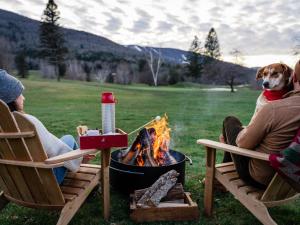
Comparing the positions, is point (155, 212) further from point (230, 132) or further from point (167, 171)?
point (230, 132)

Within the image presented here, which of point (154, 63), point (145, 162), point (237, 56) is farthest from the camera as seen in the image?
point (154, 63)

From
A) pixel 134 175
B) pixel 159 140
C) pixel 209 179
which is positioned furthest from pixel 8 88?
pixel 209 179

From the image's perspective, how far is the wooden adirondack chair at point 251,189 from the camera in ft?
9.82

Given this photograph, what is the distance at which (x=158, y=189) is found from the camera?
11.6ft

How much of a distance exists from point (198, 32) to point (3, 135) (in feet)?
206

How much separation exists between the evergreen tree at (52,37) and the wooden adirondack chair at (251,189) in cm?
4533

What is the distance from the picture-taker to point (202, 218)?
11.8 ft

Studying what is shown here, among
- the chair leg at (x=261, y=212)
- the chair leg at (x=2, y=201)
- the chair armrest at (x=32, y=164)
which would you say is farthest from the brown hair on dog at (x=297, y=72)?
the chair leg at (x=2, y=201)

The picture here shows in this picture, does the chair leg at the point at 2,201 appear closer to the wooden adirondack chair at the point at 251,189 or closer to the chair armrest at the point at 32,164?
the chair armrest at the point at 32,164

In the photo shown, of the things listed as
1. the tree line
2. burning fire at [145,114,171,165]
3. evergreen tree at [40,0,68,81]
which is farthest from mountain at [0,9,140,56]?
burning fire at [145,114,171,165]

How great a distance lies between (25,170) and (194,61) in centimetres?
5956

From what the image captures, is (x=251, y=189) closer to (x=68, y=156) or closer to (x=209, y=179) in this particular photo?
(x=209, y=179)

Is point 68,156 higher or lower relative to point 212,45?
lower

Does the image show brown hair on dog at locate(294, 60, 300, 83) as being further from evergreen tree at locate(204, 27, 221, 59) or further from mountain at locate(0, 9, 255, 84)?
evergreen tree at locate(204, 27, 221, 59)
